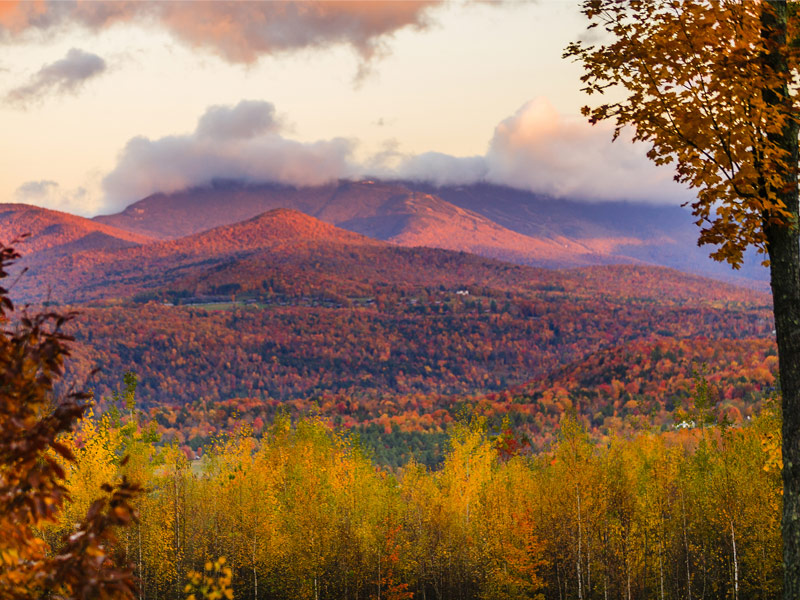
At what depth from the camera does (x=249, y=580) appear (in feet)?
150

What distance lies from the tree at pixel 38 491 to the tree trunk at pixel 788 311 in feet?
31.4

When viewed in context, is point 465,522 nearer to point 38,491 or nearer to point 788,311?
point 788,311

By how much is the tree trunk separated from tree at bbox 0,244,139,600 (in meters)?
9.56

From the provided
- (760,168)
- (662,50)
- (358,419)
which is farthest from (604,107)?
(358,419)

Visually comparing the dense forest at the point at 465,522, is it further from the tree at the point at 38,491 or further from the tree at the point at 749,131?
the tree at the point at 38,491

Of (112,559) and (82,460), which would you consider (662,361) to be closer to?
(82,460)

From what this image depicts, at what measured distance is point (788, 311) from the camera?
472 inches

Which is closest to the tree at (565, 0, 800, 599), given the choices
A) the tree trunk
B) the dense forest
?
the tree trunk

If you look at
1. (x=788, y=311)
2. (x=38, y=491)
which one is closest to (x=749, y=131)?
(x=788, y=311)

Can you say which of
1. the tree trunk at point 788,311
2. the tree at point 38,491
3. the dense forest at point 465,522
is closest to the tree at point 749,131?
the tree trunk at point 788,311

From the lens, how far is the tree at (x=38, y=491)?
653 centimetres

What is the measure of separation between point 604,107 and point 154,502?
123 ft

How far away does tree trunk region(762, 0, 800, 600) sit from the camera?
11797 mm

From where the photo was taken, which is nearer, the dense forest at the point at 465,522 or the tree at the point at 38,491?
the tree at the point at 38,491
